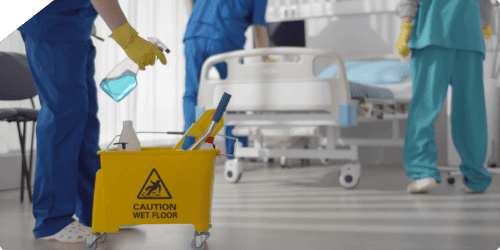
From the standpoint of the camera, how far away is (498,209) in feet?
5.76

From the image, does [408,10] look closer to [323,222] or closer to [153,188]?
[323,222]

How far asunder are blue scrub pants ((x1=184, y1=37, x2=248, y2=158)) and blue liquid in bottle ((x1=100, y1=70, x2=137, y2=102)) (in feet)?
3.78

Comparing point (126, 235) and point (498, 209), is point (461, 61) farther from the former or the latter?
point (126, 235)

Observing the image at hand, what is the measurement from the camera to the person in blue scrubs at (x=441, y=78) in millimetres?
2092

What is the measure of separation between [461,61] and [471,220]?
0.91m

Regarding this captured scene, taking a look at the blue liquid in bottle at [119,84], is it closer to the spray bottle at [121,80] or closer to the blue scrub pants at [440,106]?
the spray bottle at [121,80]

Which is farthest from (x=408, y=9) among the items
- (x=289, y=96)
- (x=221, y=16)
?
(x=221, y=16)

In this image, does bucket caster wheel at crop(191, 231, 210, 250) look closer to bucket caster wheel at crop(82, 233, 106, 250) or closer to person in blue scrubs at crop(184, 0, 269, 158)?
bucket caster wheel at crop(82, 233, 106, 250)

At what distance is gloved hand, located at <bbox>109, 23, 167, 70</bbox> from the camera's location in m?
1.06

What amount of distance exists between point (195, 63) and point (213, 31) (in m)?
0.22

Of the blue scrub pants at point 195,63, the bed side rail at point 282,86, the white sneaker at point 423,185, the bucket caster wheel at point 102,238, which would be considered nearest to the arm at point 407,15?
the bed side rail at point 282,86

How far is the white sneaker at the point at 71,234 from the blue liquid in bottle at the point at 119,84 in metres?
0.41

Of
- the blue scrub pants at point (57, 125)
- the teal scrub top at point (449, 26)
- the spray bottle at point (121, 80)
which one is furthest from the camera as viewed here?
the teal scrub top at point (449, 26)

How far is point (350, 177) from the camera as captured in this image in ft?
7.88
